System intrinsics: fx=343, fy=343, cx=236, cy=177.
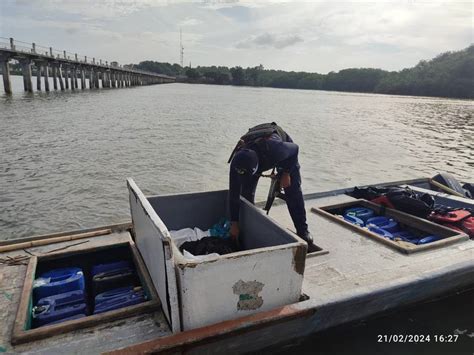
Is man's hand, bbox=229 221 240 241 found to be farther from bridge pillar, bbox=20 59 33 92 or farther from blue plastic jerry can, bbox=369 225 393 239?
bridge pillar, bbox=20 59 33 92

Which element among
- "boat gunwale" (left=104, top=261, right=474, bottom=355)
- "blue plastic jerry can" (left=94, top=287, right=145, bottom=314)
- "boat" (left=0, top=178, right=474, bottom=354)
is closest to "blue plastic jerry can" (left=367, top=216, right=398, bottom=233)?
"boat" (left=0, top=178, right=474, bottom=354)

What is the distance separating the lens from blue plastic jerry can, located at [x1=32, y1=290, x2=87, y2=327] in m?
2.94

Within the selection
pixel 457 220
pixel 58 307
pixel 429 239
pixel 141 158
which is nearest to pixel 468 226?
pixel 457 220

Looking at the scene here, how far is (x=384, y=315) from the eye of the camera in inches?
144

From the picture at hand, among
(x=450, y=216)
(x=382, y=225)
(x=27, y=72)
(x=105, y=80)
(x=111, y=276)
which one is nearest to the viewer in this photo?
(x=111, y=276)

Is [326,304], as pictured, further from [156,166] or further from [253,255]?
[156,166]

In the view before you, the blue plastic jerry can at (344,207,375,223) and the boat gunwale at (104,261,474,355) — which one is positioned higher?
the boat gunwale at (104,261,474,355)

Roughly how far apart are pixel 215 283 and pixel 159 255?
504mm

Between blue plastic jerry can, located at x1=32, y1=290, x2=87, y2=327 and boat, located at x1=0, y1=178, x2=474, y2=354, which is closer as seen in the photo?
boat, located at x1=0, y1=178, x2=474, y2=354

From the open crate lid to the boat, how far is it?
11 mm

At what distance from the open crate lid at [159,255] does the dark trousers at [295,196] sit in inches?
54.5

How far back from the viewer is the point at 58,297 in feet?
10.4

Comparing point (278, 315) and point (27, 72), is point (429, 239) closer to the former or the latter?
point (278, 315)

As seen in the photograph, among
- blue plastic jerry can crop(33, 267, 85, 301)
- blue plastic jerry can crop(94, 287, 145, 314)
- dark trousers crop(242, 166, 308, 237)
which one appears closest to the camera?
blue plastic jerry can crop(94, 287, 145, 314)
